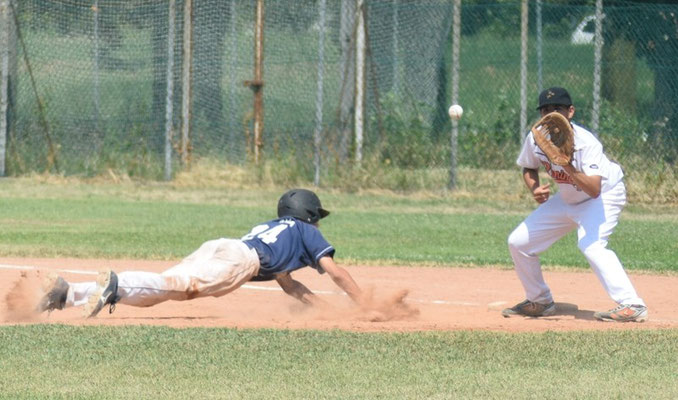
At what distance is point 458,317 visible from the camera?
8469mm

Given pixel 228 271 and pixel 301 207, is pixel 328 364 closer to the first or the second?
pixel 228 271

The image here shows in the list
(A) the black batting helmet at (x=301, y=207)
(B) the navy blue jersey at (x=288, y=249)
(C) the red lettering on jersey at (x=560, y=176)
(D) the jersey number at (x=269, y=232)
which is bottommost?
(B) the navy blue jersey at (x=288, y=249)

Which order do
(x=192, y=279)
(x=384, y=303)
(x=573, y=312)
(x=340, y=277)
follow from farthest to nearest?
1. (x=573, y=312)
2. (x=384, y=303)
3. (x=340, y=277)
4. (x=192, y=279)

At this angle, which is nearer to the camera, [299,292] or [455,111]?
[299,292]

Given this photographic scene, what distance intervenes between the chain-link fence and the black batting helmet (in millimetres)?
10320

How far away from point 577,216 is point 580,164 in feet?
1.46

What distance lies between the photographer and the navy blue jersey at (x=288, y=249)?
7.88 m

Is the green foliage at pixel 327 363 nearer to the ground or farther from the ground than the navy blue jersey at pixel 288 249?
nearer to the ground

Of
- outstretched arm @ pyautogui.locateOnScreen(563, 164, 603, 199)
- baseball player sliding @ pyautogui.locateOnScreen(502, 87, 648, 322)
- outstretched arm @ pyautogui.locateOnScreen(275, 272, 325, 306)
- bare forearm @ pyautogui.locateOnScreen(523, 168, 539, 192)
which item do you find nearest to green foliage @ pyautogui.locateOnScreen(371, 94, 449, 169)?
bare forearm @ pyautogui.locateOnScreen(523, 168, 539, 192)

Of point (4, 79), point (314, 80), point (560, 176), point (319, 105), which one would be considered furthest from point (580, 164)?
point (4, 79)

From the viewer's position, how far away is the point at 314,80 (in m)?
20.5

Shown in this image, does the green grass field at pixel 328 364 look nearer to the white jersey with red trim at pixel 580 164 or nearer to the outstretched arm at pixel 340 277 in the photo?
the outstretched arm at pixel 340 277

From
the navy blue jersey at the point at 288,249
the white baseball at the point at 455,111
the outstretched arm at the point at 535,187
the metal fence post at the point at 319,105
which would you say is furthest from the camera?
the metal fence post at the point at 319,105

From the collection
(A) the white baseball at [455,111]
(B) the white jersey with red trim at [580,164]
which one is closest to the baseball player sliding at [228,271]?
(B) the white jersey with red trim at [580,164]
